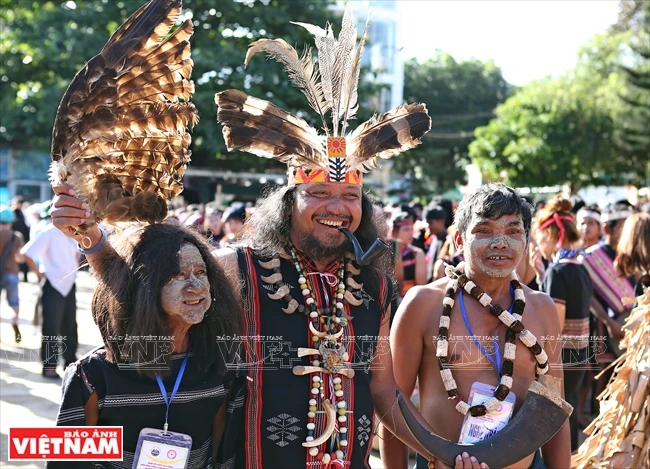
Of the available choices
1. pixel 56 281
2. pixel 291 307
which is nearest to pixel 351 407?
pixel 291 307

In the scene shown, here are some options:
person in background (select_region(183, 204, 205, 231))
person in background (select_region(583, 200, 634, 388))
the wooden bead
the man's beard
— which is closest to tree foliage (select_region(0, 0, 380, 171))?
person in background (select_region(183, 204, 205, 231))

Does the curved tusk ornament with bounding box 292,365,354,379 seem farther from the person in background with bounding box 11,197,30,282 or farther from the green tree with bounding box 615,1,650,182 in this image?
the green tree with bounding box 615,1,650,182

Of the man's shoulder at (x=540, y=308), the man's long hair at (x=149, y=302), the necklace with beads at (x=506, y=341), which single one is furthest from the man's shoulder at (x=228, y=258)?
the man's shoulder at (x=540, y=308)

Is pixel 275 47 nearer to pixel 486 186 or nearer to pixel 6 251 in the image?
pixel 486 186

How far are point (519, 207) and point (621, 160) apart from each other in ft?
121

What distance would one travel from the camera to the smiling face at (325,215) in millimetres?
2984

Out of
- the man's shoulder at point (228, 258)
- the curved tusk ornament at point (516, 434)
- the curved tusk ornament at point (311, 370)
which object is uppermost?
the man's shoulder at point (228, 258)

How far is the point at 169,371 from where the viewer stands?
2.66 meters

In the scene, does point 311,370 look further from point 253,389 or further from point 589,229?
point 589,229

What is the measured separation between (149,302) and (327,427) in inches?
32.2

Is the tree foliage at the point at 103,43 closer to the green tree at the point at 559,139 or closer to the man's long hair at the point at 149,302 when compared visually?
the green tree at the point at 559,139

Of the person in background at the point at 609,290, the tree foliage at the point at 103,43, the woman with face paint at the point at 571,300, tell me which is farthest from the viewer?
the tree foliage at the point at 103,43

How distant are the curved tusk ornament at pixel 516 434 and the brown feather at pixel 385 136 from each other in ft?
3.28

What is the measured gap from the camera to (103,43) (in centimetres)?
1980
